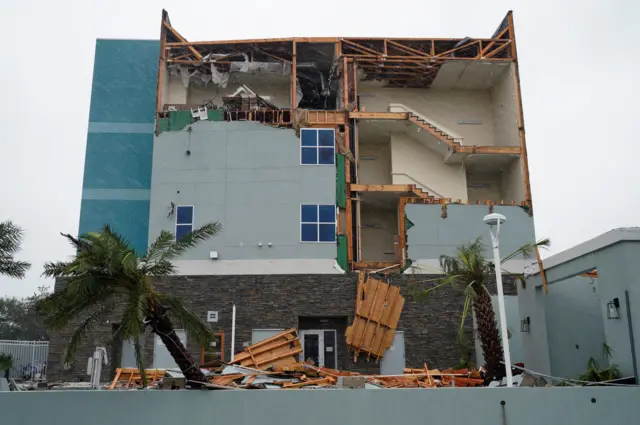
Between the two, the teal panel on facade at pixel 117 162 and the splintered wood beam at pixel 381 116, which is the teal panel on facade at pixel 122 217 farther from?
the splintered wood beam at pixel 381 116

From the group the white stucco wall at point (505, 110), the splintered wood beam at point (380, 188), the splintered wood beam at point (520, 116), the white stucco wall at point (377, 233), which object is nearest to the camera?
the splintered wood beam at point (380, 188)

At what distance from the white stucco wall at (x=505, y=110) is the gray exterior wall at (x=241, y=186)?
1075cm

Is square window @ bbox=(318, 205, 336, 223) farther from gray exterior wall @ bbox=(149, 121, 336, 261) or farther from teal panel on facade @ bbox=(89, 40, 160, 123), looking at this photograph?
teal panel on facade @ bbox=(89, 40, 160, 123)

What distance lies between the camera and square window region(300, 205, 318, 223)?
94.4 ft

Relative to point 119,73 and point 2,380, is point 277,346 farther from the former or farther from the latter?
point 119,73

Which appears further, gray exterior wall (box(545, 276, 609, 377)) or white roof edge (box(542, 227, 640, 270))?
gray exterior wall (box(545, 276, 609, 377))

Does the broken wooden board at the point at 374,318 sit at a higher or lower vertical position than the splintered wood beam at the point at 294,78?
lower

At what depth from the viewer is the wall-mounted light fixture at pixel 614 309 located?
15359mm

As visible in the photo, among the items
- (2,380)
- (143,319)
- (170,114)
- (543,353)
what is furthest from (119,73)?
(543,353)

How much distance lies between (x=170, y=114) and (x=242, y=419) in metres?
19.3

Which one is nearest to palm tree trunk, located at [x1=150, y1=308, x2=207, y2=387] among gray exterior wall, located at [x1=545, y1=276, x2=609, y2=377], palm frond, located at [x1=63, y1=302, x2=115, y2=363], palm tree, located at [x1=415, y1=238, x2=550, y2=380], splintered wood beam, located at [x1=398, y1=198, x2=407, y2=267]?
palm frond, located at [x1=63, y1=302, x2=115, y2=363]

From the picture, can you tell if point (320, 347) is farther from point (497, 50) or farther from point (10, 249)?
point (497, 50)

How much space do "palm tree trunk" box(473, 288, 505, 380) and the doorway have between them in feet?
30.4

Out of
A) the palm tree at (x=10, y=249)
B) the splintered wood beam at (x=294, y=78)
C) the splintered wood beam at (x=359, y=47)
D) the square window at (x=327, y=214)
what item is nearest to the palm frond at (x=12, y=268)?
the palm tree at (x=10, y=249)
